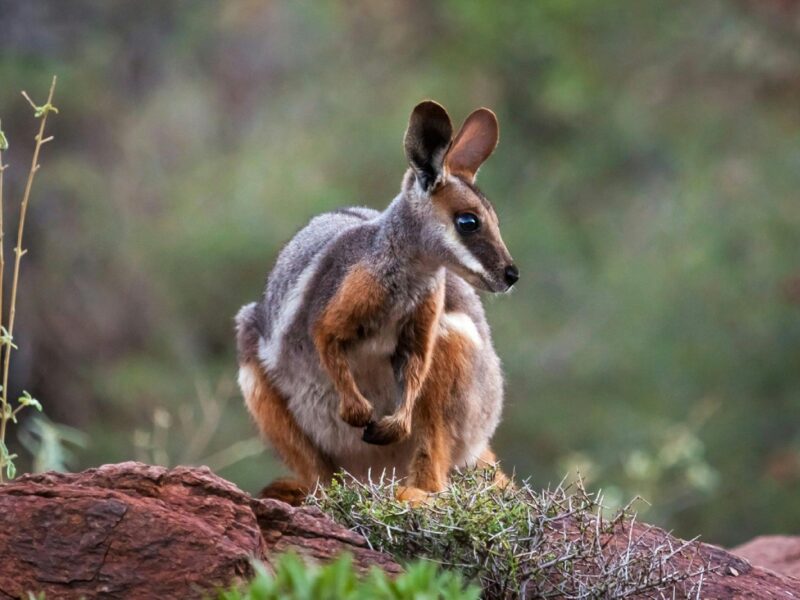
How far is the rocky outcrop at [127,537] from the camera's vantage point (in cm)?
464

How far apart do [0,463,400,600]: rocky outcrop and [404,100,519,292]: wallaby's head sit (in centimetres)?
180

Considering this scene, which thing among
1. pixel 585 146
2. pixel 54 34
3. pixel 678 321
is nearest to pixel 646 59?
pixel 585 146

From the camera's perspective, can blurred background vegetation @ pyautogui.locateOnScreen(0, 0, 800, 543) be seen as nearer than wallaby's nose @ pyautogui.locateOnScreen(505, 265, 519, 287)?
No

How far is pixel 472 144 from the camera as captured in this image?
22.7 feet

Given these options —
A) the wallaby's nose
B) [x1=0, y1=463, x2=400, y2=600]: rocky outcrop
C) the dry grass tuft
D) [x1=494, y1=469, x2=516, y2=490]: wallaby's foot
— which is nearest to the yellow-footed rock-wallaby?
the wallaby's nose

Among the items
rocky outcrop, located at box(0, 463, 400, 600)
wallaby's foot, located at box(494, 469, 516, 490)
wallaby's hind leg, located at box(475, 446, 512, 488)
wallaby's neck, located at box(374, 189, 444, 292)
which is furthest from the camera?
wallaby's neck, located at box(374, 189, 444, 292)

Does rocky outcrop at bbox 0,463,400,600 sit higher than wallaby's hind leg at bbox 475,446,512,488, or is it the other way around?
wallaby's hind leg at bbox 475,446,512,488

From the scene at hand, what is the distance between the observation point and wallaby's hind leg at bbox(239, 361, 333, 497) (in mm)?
7094

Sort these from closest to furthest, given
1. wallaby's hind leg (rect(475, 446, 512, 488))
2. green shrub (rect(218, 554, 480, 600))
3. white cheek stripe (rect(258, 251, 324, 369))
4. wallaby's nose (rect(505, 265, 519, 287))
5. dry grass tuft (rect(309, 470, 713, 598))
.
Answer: green shrub (rect(218, 554, 480, 600)) < dry grass tuft (rect(309, 470, 713, 598)) < wallaby's hind leg (rect(475, 446, 512, 488)) < wallaby's nose (rect(505, 265, 519, 287)) < white cheek stripe (rect(258, 251, 324, 369))

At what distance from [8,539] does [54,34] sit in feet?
44.5

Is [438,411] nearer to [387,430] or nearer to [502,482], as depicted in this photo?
[387,430]

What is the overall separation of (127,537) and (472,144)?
2788 mm

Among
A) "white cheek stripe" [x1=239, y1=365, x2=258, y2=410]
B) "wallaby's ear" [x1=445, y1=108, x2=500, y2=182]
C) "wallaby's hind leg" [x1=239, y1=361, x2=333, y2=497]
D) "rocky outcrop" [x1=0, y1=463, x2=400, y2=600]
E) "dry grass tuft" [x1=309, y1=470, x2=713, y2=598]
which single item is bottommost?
"rocky outcrop" [x1=0, y1=463, x2=400, y2=600]

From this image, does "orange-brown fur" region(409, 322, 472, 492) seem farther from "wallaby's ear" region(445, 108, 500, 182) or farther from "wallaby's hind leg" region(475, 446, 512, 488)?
"wallaby's ear" region(445, 108, 500, 182)
